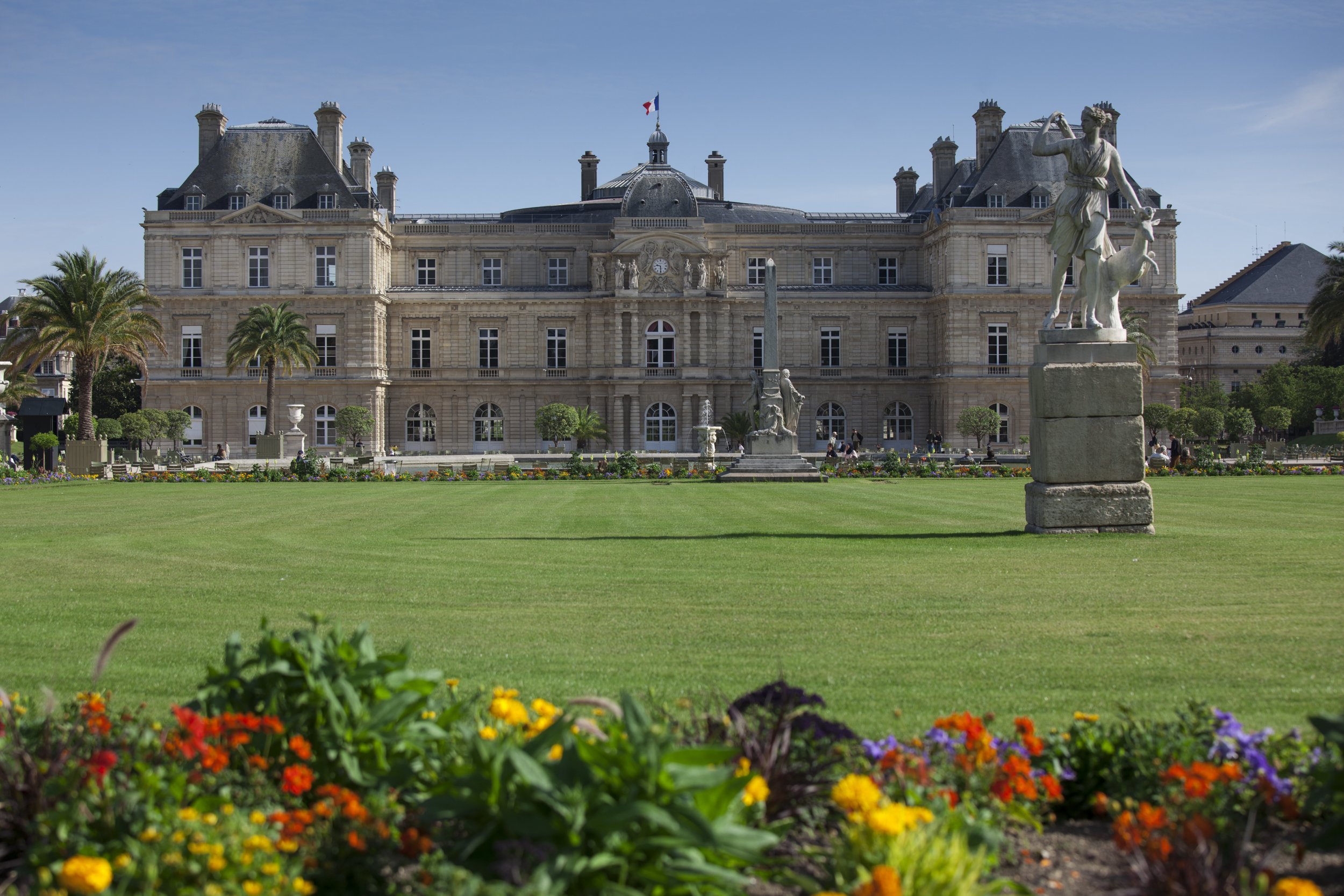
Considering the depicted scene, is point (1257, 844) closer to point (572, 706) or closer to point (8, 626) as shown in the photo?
point (572, 706)

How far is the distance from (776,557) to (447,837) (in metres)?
10.5

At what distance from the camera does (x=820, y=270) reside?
71.1 meters

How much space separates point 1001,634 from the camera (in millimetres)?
9305

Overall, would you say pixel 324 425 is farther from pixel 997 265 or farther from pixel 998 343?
pixel 997 265

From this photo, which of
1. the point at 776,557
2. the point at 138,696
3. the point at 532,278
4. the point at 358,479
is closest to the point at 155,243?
the point at 532,278

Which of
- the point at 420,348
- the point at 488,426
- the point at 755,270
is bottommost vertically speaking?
the point at 488,426

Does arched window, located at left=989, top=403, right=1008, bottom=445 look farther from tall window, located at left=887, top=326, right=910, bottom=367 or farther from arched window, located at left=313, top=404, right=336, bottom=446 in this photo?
arched window, located at left=313, top=404, right=336, bottom=446

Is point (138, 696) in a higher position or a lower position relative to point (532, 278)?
lower

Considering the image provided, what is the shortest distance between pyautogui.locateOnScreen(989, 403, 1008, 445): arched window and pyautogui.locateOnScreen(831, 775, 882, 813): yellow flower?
206 feet

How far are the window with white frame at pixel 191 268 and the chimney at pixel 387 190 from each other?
15.0 m

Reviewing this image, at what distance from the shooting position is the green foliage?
196ft

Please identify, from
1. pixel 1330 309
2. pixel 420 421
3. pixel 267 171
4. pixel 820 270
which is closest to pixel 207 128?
pixel 267 171

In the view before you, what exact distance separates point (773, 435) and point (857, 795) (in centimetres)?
3568

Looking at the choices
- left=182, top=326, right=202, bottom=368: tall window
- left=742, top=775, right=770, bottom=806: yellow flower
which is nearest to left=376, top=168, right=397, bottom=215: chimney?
left=182, top=326, right=202, bottom=368: tall window
